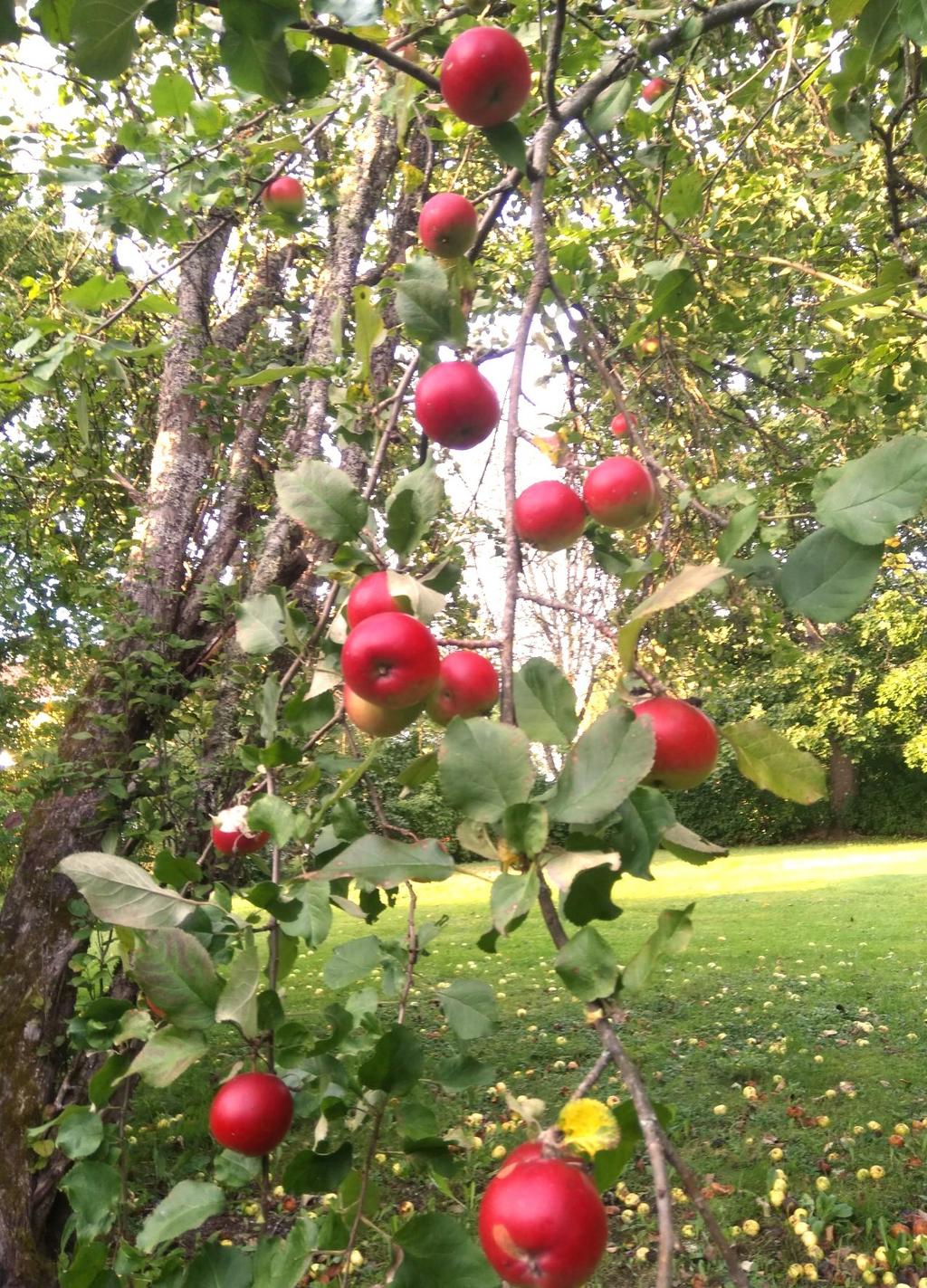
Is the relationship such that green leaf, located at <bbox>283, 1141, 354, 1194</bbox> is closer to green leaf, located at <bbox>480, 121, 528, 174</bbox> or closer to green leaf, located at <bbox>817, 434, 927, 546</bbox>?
green leaf, located at <bbox>817, 434, 927, 546</bbox>

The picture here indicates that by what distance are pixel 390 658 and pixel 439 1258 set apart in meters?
0.47

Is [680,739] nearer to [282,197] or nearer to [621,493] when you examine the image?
[621,493]

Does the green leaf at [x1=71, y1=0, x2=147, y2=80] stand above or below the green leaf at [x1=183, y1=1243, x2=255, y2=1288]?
above

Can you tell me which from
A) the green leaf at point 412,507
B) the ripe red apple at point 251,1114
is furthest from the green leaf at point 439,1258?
the green leaf at point 412,507

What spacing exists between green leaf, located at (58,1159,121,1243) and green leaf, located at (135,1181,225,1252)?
10cm

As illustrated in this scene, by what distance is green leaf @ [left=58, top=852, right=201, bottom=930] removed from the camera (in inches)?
31.1

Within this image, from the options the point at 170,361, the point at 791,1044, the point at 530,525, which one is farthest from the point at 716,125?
the point at 791,1044

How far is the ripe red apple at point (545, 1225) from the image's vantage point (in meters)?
0.53

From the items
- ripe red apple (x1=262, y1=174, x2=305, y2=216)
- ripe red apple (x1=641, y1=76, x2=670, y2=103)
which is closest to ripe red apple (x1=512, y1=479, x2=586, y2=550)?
ripe red apple (x1=262, y1=174, x2=305, y2=216)

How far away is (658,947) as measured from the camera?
550 mm

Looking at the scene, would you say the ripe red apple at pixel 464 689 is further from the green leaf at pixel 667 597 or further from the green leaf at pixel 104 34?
the green leaf at pixel 104 34

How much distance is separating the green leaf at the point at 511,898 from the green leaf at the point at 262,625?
20.2 inches

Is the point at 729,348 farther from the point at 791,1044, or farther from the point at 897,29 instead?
the point at 791,1044

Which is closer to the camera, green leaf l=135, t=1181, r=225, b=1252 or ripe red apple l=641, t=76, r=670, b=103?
green leaf l=135, t=1181, r=225, b=1252
